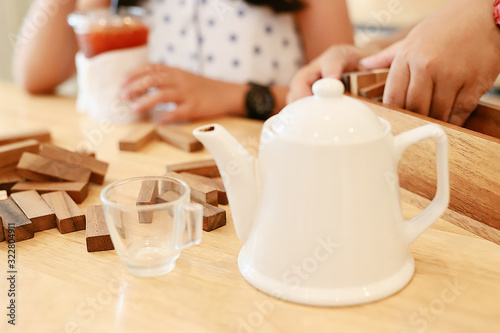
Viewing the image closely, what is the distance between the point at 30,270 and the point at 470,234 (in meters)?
0.56

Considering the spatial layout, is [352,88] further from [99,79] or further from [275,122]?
[99,79]

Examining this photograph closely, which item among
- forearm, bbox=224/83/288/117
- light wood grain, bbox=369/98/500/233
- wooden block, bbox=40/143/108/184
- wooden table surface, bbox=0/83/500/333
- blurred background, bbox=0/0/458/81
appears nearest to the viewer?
wooden table surface, bbox=0/83/500/333

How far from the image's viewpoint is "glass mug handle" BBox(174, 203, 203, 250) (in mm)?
537

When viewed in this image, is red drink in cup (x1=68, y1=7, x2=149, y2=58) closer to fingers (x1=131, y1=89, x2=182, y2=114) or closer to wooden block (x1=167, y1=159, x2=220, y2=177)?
fingers (x1=131, y1=89, x2=182, y2=114)

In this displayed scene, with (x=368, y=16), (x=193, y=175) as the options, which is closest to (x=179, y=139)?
(x=193, y=175)

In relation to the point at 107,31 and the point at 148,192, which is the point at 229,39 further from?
the point at 148,192

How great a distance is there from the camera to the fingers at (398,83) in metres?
0.79

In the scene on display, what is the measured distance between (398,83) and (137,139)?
52cm

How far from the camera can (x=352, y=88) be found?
0.90 meters

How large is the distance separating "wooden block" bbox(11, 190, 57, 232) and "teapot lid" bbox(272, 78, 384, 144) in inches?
14.3

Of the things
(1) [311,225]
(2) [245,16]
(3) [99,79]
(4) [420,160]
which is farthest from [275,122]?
(2) [245,16]

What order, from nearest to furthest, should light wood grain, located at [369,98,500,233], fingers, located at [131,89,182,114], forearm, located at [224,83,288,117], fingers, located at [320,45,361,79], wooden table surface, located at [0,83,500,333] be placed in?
wooden table surface, located at [0,83,500,333] → light wood grain, located at [369,98,500,233] → fingers, located at [320,45,361,79] → fingers, located at [131,89,182,114] → forearm, located at [224,83,288,117]

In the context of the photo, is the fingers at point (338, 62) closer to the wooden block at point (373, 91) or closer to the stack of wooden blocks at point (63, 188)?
the wooden block at point (373, 91)

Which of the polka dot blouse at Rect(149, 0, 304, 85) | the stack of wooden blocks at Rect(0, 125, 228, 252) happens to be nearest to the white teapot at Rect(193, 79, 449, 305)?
the stack of wooden blocks at Rect(0, 125, 228, 252)
